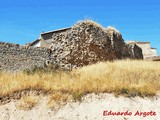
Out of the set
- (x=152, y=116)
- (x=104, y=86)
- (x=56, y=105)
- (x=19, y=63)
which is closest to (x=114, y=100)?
(x=104, y=86)

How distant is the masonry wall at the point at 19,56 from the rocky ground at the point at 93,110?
738 centimetres

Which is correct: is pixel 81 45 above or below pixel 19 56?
above

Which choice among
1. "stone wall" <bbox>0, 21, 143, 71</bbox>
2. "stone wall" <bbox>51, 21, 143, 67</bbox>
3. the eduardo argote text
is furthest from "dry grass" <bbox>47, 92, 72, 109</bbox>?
"stone wall" <bbox>51, 21, 143, 67</bbox>

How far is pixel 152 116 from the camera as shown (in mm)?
10328

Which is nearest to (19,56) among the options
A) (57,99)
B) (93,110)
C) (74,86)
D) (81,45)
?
(81,45)

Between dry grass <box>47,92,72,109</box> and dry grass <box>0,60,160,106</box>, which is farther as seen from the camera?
dry grass <box>0,60,160,106</box>

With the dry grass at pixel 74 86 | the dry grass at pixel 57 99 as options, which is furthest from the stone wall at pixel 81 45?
the dry grass at pixel 57 99

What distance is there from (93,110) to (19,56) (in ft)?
30.9

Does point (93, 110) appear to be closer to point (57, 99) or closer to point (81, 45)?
point (57, 99)

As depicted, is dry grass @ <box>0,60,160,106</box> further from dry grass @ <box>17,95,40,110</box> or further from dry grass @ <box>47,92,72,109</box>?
dry grass @ <box>17,95,40,110</box>

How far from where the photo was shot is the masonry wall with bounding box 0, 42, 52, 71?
1781 centimetres

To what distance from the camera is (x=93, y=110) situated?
1037 centimetres

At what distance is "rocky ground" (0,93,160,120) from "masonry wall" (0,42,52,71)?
7.38 meters

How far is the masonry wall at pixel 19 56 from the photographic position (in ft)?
58.4
